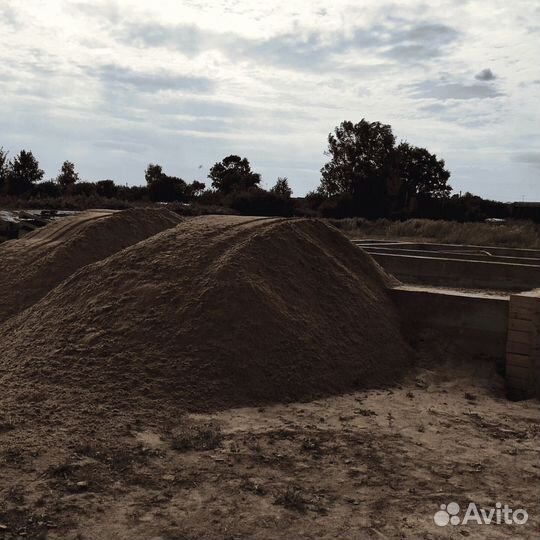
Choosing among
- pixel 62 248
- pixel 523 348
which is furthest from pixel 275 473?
pixel 62 248

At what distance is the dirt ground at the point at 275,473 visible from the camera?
10.0 ft

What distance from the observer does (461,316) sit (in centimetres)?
633

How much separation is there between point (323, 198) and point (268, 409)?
34.4 meters

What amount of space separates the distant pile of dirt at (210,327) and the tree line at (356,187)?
2648 cm

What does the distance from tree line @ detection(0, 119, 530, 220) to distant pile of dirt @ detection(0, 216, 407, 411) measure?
86.9 ft

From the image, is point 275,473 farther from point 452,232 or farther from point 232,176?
point 232,176

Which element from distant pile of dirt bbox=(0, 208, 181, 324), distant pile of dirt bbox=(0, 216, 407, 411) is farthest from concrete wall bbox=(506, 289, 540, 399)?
distant pile of dirt bbox=(0, 208, 181, 324)

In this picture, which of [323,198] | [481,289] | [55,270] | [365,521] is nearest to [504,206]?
[323,198]

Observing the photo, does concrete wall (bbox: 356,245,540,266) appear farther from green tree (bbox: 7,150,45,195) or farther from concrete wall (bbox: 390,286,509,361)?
green tree (bbox: 7,150,45,195)

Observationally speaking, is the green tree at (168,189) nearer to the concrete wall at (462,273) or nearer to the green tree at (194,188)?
the green tree at (194,188)

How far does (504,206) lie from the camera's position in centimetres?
3809

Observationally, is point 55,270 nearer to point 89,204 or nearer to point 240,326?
point 240,326

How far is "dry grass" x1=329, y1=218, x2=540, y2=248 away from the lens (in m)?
18.2

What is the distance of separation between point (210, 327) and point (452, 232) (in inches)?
652
